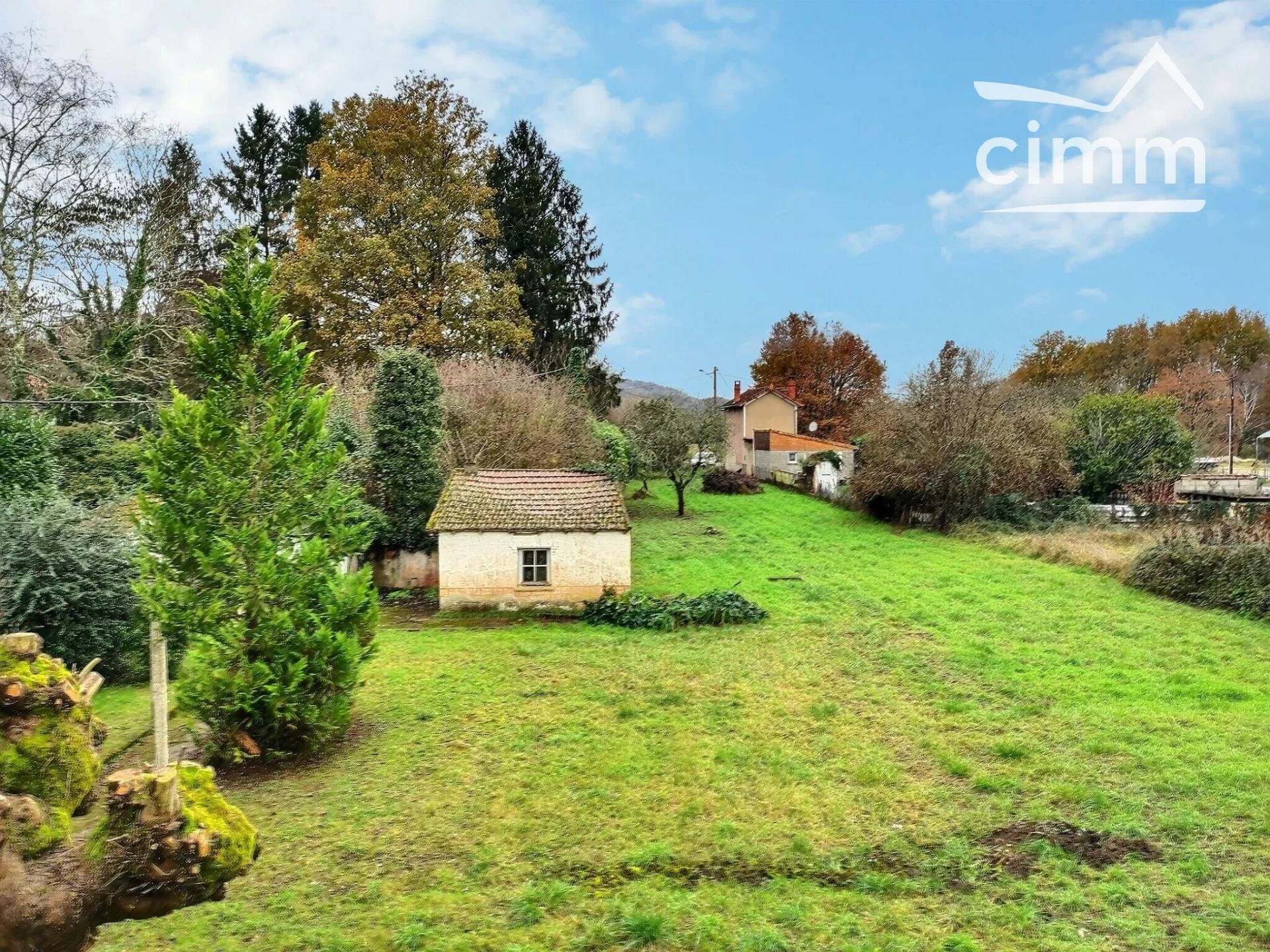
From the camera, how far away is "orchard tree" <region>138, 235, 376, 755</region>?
29.1ft

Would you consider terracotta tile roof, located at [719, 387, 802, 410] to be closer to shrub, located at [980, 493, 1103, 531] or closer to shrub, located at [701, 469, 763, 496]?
shrub, located at [701, 469, 763, 496]

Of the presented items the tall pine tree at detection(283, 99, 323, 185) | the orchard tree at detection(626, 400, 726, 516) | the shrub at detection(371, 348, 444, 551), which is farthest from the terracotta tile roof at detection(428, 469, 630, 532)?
the tall pine tree at detection(283, 99, 323, 185)

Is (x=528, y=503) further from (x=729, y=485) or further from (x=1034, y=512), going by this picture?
(x=729, y=485)

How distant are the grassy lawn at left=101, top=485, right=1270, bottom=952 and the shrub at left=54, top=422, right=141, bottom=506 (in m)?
7.59

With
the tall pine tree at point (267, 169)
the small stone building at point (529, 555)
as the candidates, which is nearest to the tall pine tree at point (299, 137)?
the tall pine tree at point (267, 169)

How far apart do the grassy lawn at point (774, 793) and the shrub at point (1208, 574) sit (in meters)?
1.37

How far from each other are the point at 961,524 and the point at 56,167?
30.6m

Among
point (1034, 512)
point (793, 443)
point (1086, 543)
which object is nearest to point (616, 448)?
point (1034, 512)

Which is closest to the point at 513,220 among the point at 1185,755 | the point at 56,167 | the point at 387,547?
the point at 56,167

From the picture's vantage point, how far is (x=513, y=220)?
39.9 meters

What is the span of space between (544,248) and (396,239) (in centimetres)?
1100

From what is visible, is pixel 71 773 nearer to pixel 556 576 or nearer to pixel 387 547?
pixel 556 576

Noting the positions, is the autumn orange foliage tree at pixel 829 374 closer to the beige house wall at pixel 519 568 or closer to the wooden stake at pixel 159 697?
the beige house wall at pixel 519 568

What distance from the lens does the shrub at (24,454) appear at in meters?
15.1
